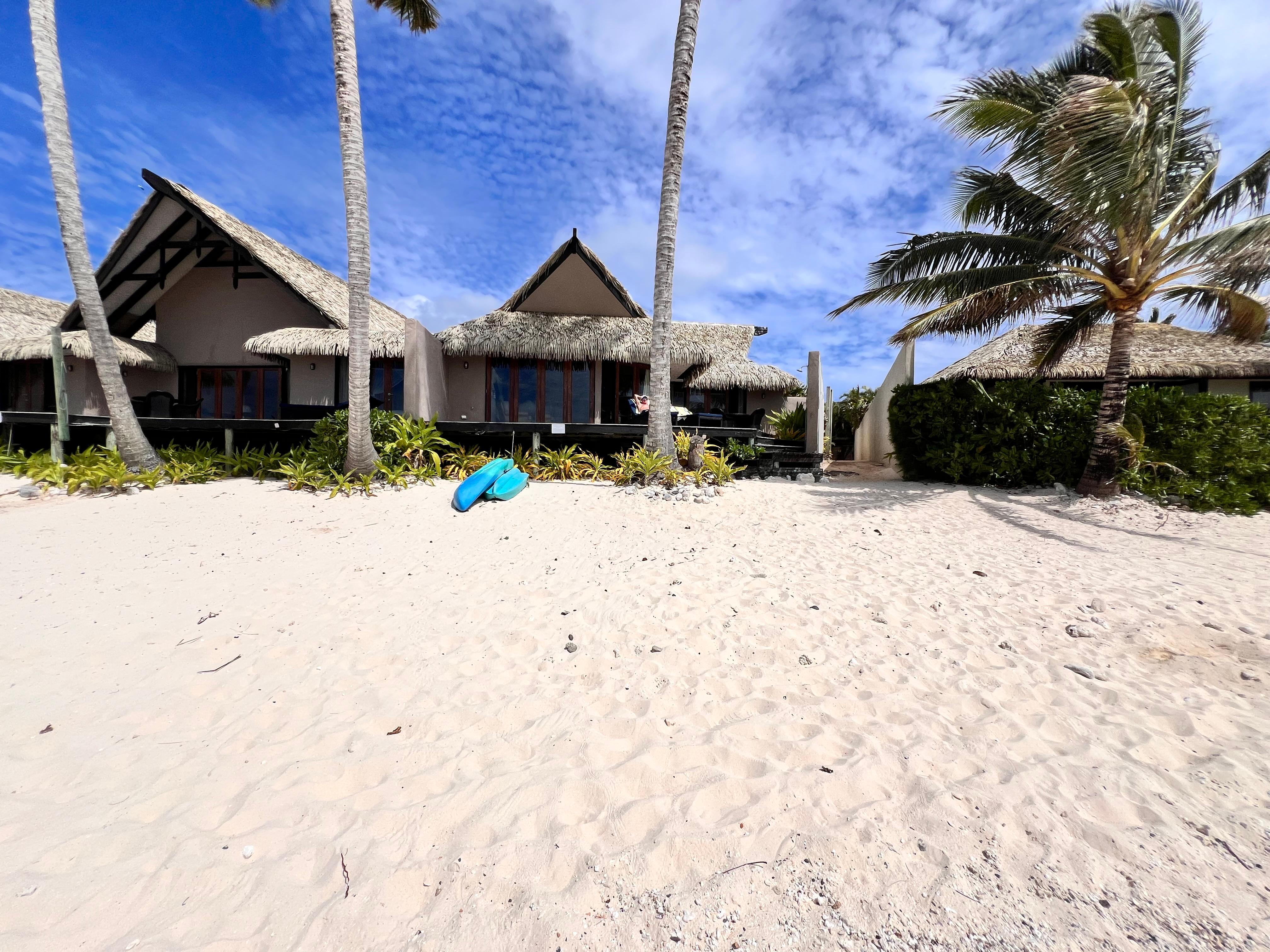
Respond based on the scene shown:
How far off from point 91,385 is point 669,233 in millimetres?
15075

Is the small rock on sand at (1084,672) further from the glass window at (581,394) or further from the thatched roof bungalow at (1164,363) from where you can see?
the thatched roof bungalow at (1164,363)

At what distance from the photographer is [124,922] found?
1.46 metres

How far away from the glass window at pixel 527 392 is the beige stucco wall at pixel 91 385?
9.22 meters

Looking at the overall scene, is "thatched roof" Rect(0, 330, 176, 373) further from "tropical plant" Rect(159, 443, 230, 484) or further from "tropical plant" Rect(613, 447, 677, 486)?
"tropical plant" Rect(613, 447, 677, 486)

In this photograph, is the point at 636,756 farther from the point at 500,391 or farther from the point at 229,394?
the point at 229,394

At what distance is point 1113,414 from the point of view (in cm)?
732

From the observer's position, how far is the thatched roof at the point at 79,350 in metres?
10.9

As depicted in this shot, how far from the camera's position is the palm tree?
24.3 ft

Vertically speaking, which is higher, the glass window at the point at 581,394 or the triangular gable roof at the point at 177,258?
the triangular gable roof at the point at 177,258

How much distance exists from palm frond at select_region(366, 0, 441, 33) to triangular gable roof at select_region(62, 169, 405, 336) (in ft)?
19.5

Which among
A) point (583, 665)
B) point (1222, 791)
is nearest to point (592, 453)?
point (583, 665)

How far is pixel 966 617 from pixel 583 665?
2.85m

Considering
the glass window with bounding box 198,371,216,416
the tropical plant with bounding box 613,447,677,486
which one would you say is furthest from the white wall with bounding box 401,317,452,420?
the glass window with bounding box 198,371,216,416

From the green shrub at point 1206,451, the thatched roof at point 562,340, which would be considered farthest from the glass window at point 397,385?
the green shrub at point 1206,451
